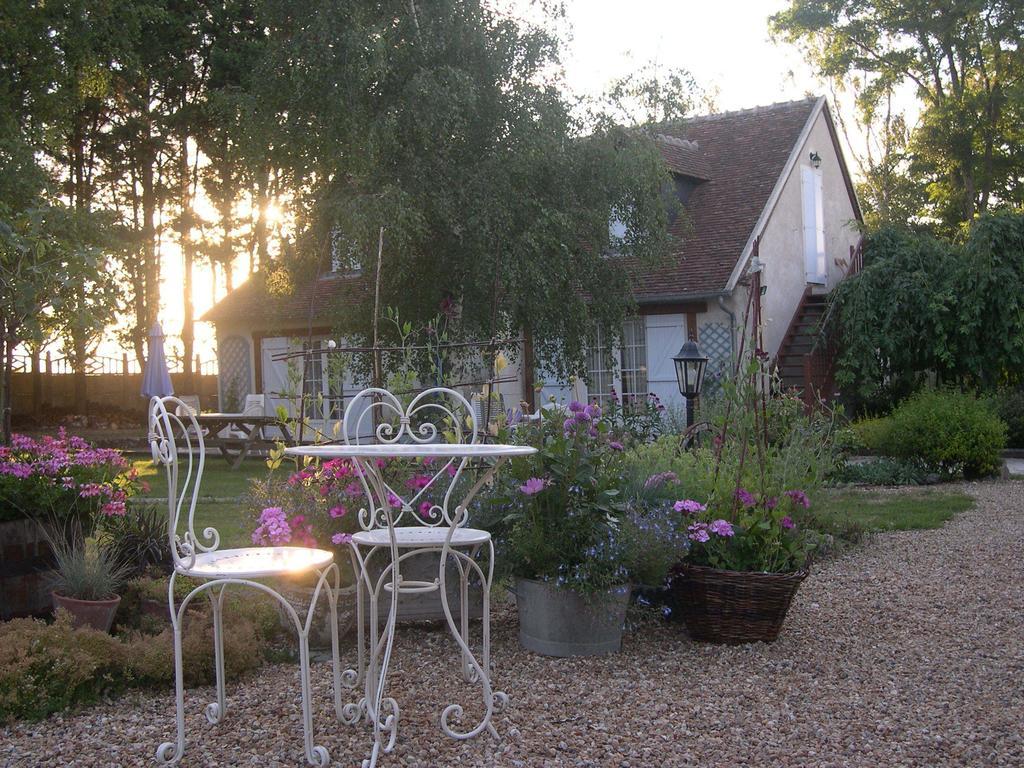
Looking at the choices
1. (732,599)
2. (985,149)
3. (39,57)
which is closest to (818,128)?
(985,149)

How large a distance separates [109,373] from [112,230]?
10073 mm

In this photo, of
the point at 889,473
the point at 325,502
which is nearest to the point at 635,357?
the point at 889,473

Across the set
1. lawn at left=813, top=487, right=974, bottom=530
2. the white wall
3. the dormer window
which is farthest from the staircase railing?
the dormer window

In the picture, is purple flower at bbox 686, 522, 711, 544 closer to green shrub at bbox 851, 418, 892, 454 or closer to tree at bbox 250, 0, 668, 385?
tree at bbox 250, 0, 668, 385

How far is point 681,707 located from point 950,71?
22443 millimetres

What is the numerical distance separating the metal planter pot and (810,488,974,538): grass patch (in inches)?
75.2

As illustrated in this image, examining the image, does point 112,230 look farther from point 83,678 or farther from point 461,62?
point 83,678

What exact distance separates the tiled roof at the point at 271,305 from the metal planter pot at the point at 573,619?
10321 millimetres

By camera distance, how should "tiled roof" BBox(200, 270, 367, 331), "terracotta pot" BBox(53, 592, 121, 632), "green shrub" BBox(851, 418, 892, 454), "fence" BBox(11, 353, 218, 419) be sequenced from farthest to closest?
"fence" BBox(11, 353, 218, 419), "tiled roof" BBox(200, 270, 367, 331), "green shrub" BBox(851, 418, 892, 454), "terracotta pot" BBox(53, 592, 121, 632)

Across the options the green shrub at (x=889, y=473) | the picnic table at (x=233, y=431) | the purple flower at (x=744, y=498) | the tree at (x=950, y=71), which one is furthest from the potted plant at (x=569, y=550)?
the tree at (x=950, y=71)

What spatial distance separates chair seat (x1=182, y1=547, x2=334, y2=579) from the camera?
9.63 ft

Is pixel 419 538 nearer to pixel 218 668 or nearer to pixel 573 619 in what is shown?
pixel 218 668

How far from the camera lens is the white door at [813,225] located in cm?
1641

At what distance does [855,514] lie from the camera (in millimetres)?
7867
